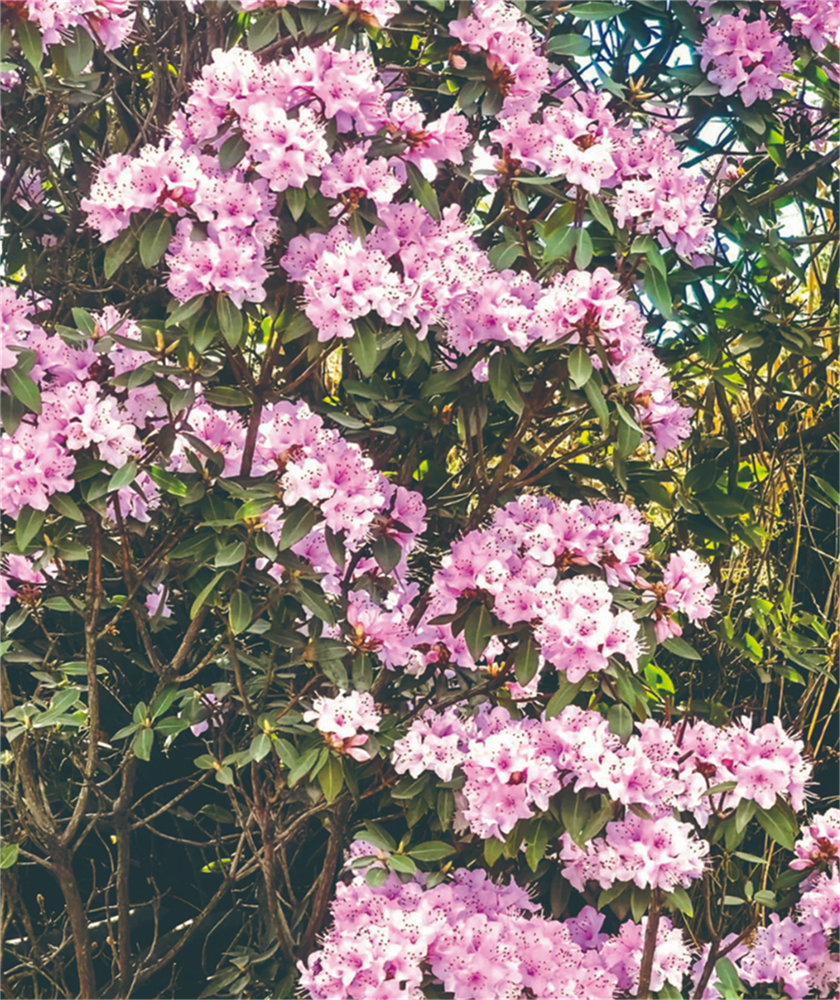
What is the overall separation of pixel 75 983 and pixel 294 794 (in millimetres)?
1101

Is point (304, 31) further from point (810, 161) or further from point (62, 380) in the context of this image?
point (810, 161)

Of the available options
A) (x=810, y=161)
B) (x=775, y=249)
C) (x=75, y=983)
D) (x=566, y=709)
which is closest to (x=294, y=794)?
(x=566, y=709)

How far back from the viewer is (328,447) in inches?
79.2

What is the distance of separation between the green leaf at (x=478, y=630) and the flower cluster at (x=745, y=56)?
1.05 m

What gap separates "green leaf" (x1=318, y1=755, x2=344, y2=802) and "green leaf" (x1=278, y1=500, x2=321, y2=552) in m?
0.36

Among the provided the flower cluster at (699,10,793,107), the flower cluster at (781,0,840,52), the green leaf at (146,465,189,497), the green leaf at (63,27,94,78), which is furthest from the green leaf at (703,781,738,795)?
the green leaf at (63,27,94,78)

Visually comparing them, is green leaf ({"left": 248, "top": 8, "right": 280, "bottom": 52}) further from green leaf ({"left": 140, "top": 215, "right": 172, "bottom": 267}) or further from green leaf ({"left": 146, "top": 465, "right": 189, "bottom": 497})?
green leaf ({"left": 146, "top": 465, "right": 189, "bottom": 497})

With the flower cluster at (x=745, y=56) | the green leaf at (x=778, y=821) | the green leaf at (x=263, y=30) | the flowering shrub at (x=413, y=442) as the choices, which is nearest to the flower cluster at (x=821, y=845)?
the flowering shrub at (x=413, y=442)

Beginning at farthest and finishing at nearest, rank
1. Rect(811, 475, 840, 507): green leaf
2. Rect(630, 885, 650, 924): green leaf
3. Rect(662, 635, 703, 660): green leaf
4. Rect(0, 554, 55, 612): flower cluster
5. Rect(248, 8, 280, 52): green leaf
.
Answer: Rect(811, 475, 840, 507): green leaf, Rect(0, 554, 55, 612): flower cluster, Rect(662, 635, 703, 660): green leaf, Rect(630, 885, 650, 924): green leaf, Rect(248, 8, 280, 52): green leaf

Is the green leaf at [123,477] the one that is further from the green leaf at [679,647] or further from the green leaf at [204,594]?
the green leaf at [679,647]

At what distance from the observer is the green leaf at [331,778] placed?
204cm

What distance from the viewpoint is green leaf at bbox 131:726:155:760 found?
219cm

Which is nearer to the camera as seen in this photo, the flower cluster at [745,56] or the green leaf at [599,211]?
the green leaf at [599,211]

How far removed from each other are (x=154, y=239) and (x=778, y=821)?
4.53 feet
